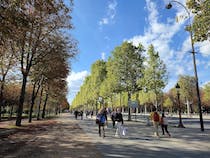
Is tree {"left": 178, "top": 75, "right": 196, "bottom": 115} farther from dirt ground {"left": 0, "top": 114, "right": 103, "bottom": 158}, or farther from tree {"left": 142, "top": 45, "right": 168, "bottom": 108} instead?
dirt ground {"left": 0, "top": 114, "right": 103, "bottom": 158}

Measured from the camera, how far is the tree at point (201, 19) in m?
13.0

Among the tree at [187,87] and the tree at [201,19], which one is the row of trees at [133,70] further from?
the tree at [187,87]

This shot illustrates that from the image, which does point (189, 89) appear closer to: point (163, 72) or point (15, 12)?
point (163, 72)

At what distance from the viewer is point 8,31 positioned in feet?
33.8

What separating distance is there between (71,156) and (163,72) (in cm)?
2920

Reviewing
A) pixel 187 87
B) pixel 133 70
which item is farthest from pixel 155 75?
pixel 187 87

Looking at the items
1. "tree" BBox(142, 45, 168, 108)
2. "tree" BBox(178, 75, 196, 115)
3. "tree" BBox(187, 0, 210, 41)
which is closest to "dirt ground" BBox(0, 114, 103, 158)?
"tree" BBox(187, 0, 210, 41)

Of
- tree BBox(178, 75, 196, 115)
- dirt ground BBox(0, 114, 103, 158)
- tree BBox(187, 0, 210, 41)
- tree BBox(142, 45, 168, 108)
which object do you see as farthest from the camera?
tree BBox(178, 75, 196, 115)

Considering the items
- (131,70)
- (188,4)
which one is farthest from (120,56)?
(188,4)

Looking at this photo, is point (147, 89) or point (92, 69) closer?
point (147, 89)

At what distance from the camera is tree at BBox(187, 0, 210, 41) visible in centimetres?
1303

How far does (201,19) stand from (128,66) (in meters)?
25.6

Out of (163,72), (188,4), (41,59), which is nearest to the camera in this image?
(188,4)

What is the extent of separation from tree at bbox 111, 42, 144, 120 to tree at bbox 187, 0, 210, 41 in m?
24.5
